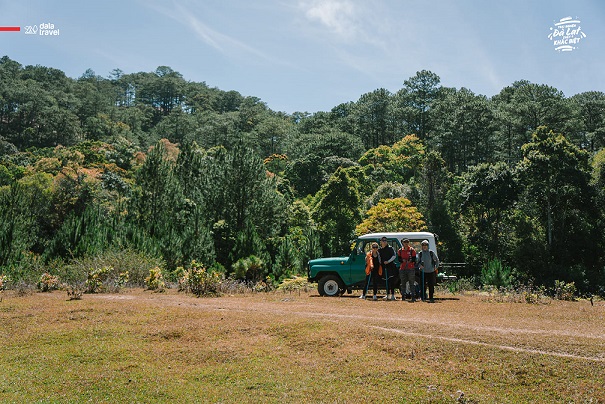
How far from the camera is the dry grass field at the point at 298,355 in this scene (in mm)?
6926

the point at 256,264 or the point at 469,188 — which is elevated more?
the point at 469,188

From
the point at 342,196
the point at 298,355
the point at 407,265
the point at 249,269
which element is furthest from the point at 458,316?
the point at 342,196

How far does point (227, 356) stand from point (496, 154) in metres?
51.6

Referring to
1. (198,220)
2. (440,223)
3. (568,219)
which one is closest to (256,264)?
(198,220)

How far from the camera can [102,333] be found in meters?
9.78

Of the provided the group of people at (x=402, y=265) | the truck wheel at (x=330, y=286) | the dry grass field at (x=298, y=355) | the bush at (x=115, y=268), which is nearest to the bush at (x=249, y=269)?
the bush at (x=115, y=268)

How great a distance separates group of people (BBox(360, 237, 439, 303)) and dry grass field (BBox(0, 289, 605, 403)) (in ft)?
6.42

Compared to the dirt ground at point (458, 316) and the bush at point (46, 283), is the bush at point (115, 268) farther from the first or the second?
the dirt ground at point (458, 316)

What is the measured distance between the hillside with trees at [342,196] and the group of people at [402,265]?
7788 mm

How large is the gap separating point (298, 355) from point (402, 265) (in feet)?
20.2

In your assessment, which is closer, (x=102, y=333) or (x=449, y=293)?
(x=102, y=333)

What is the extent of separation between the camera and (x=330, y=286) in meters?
15.5

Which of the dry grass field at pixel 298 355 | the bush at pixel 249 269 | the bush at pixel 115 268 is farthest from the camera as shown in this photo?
the bush at pixel 249 269

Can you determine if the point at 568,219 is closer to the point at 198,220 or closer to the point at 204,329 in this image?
the point at 198,220
